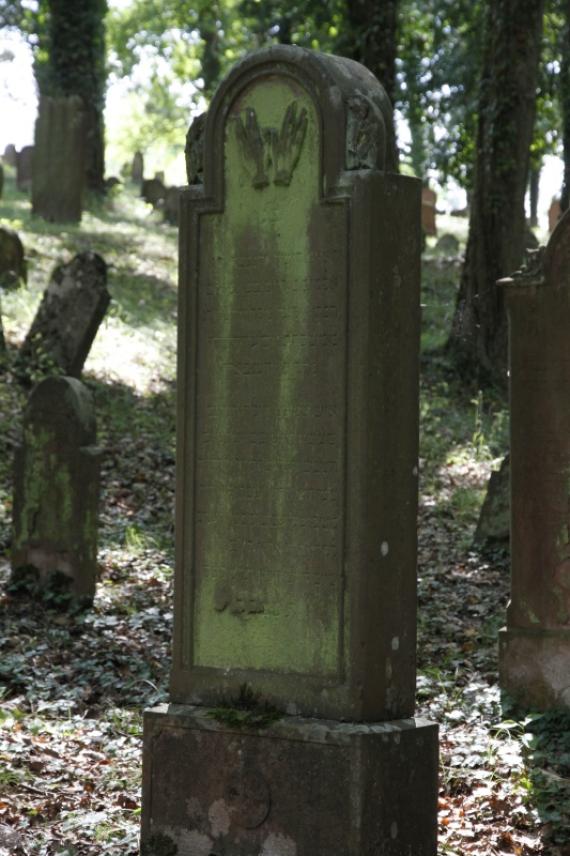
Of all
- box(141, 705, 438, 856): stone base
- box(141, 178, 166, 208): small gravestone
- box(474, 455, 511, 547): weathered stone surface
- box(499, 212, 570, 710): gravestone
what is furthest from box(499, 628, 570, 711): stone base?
box(141, 178, 166, 208): small gravestone

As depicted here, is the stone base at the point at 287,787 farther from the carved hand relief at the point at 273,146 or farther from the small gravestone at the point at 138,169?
the small gravestone at the point at 138,169

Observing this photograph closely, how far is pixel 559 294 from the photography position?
7.98 meters

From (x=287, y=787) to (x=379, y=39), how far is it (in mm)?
15995

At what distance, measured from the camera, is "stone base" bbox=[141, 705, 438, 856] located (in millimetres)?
5246

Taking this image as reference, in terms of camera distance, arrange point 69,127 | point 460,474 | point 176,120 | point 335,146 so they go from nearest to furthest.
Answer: point 335,146, point 460,474, point 69,127, point 176,120

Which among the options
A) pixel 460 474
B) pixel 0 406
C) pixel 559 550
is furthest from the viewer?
pixel 460 474

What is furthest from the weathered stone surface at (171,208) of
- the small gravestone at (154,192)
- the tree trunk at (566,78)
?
the tree trunk at (566,78)

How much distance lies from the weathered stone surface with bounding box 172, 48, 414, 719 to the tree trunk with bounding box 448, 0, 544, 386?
504 inches

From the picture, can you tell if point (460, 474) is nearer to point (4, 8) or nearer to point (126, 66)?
point (4, 8)

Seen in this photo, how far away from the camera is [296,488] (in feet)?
18.0

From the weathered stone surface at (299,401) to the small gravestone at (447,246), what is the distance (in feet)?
82.2

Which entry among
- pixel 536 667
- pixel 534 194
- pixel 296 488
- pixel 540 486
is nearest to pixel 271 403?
pixel 296 488

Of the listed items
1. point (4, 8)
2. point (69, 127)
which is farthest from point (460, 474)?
point (4, 8)

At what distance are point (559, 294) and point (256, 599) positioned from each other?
3.25 metres
